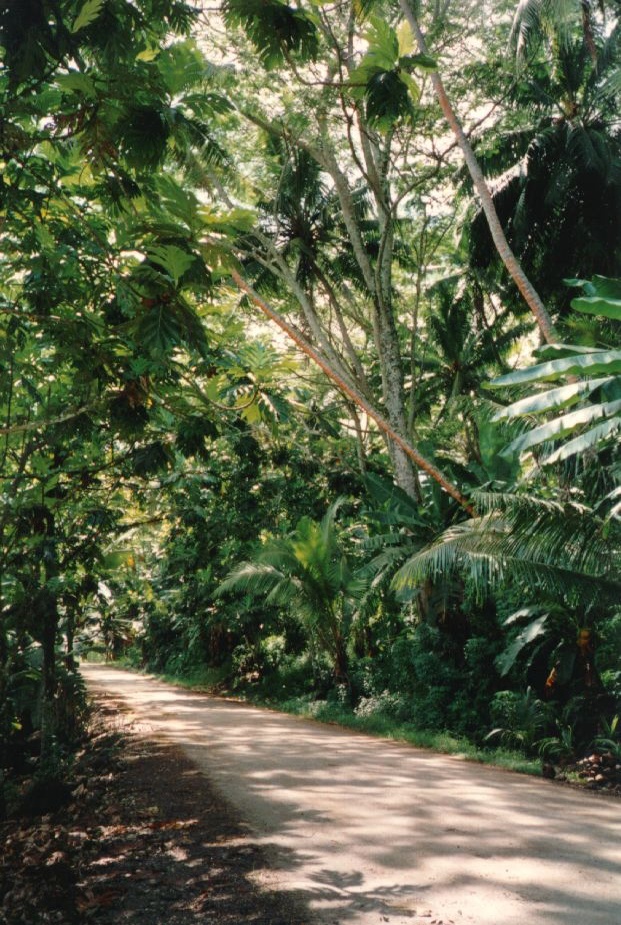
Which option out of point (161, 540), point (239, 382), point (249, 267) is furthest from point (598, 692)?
point (161, 540)

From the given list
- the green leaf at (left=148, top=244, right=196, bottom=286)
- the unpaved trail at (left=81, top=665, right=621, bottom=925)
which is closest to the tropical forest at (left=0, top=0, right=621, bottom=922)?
the green leaf at (left=148, top=244, right=196, bottom=286)

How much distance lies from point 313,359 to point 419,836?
538cm

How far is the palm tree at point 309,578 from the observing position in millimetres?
12812

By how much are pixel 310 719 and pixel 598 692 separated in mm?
5686

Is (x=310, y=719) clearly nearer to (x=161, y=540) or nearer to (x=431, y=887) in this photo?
(x=161, y=540)

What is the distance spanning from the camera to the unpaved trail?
3.83 m

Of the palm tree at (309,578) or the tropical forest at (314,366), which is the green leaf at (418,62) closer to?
the tropical forest at (314,366)

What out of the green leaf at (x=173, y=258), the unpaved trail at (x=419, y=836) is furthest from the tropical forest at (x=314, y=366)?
the unpaved trail at (x=419, y=836)

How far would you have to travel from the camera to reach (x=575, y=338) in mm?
8469

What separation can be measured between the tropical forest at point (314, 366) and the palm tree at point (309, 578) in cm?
5

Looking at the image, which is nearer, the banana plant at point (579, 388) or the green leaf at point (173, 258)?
the green leaf at point (173, 258)

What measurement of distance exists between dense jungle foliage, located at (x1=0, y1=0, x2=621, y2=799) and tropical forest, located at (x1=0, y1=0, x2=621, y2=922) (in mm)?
32

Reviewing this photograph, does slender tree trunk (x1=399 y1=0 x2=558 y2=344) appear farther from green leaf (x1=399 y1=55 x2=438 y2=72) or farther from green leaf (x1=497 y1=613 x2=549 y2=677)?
green leaf (x1=399 y1=55 x2=438 y2=72)

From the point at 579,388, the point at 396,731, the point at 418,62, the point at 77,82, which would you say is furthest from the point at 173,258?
the point at 396,731
